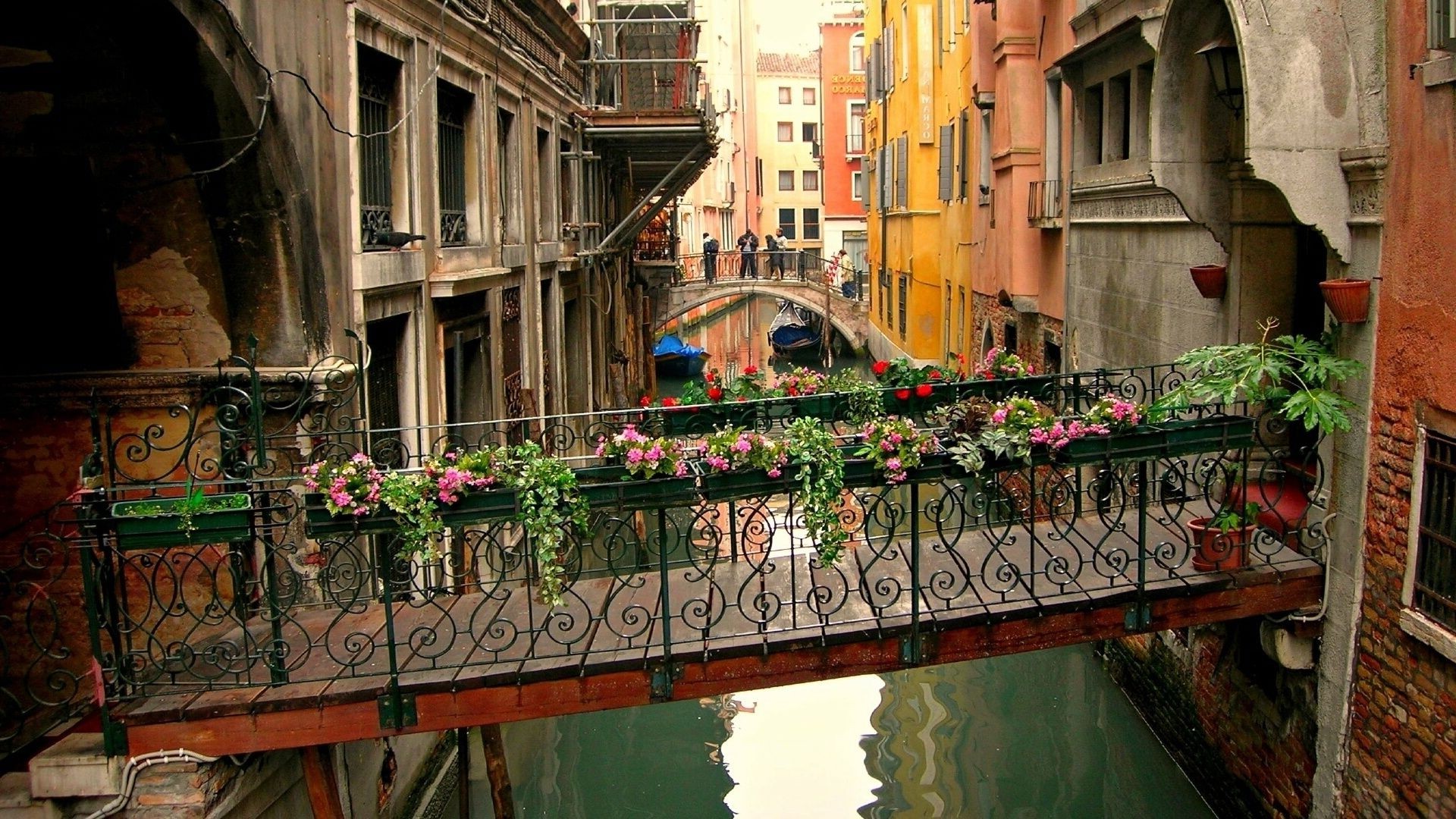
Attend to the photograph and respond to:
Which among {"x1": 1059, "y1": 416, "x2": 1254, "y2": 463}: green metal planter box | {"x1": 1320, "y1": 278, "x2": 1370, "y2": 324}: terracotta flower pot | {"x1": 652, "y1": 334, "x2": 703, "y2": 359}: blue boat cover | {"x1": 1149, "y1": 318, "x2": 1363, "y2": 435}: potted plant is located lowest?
{"x1": 652, "y1": 334, "x2": 703, "y2": 359}: blue boat cover

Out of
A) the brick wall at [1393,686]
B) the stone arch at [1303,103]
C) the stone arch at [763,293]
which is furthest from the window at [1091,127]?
the stone arch at [763,293]

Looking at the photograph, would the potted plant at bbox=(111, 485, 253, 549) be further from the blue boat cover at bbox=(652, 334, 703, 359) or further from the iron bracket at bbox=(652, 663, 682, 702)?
the blue boat cover at bbox=(652, 334, 703, 359)

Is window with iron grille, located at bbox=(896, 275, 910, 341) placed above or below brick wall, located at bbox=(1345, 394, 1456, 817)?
above

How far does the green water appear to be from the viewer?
1083 centimetres

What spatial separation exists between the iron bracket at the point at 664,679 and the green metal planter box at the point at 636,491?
0.92 metres

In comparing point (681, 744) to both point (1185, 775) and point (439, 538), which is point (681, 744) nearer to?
point (1185, 775)

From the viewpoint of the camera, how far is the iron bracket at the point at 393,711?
6.58 meters

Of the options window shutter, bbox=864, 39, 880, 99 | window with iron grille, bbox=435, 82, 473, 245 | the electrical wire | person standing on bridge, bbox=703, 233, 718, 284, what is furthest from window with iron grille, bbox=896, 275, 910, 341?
the electrical wire

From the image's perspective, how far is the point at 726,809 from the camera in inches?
432

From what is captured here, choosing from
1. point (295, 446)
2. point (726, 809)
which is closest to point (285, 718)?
point (295, 446)

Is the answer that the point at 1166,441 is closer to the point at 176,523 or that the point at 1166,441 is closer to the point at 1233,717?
the point at 1233,717

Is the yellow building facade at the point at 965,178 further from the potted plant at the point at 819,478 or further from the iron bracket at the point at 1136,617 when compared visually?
the potted plant at the point at 819,478

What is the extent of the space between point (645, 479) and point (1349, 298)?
13.8 feet

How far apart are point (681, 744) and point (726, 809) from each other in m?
1.53
